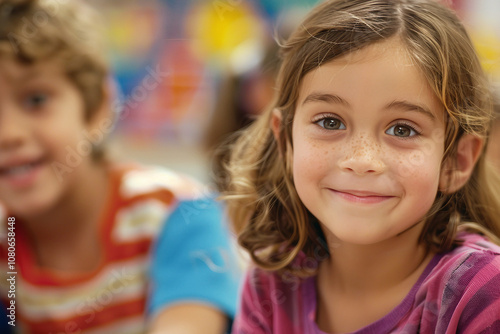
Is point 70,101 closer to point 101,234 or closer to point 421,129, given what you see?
point 101,234

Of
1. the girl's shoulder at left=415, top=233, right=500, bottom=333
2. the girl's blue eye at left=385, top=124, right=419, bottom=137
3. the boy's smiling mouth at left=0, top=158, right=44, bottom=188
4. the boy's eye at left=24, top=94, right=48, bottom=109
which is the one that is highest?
the girl's blue eye at left=385, top=124, right=419, bottom=137

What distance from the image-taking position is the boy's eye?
983 millimetres

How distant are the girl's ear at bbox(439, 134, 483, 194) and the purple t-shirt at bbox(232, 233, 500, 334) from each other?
0.21ft

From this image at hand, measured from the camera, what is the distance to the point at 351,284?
738 mm

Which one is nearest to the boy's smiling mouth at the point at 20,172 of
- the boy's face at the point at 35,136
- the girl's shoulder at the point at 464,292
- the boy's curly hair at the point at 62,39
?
the boy's face at the point at 35,136

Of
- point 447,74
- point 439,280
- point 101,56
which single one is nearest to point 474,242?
point 439,280

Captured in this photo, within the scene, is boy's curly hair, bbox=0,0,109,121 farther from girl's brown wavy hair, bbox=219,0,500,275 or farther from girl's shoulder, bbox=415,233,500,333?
girl's shoulder, bbox=415,233,500,333

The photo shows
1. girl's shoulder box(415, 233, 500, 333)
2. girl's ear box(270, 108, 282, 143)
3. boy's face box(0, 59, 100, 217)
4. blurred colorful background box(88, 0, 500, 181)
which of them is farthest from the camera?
blurred colorful background box(88, 0, 500, 181)

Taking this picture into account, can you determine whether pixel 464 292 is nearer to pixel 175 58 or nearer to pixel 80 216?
pixel 80 216

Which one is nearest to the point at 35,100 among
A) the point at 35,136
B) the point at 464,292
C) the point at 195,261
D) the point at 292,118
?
the point at 35,136

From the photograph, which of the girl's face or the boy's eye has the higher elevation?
the girl's face

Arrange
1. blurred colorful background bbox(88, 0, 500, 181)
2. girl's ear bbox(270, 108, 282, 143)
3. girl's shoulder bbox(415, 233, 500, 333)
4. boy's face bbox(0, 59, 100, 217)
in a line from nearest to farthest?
girl's shoulder bbox(415, 233, 500, 333) < girl's ear bbox(270, 108, 282, 143) < boy's face bbox(0, 59, 100, 217) < blurred colorful background bbox(88, 0, 500, 181)

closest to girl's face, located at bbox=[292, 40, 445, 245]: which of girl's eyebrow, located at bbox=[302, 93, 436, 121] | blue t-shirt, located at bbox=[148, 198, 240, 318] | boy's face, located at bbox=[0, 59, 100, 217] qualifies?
girl's eyebrow, located at bbox=[302, 93, 436, 121]

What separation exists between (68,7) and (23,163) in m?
0.29
